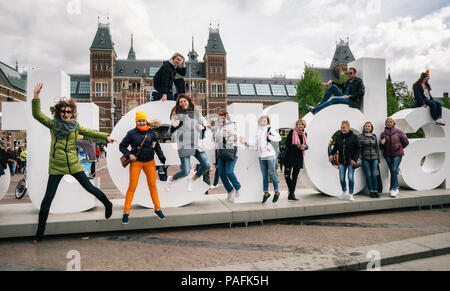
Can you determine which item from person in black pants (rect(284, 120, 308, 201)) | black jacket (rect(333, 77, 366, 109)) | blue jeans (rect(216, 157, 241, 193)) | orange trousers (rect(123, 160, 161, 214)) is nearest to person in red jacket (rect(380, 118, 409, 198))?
black jacket (rect(333, 77, 366, 109))

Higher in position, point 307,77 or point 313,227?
point 307,77

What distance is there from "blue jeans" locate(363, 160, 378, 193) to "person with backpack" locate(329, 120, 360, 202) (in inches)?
16.9

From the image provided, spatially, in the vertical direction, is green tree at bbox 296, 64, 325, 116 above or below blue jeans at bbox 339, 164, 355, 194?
above

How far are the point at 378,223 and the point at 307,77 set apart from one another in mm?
28886

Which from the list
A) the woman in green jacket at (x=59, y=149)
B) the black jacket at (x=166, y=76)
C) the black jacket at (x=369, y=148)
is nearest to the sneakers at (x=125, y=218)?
the woman in green jacket at (x=59, y=149)

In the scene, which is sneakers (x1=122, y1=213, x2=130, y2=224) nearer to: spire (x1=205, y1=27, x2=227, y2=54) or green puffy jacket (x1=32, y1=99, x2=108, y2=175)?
green puffy jacket (x1=32, y1=99, x2=108, y2=175)

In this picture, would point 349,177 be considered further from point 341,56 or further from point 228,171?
point 341,56

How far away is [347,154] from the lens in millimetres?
5105

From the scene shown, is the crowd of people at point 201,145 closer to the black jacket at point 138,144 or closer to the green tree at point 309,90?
the black jacket at point 138,144

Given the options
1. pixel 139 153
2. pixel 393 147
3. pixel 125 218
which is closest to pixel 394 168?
pixel 393 147

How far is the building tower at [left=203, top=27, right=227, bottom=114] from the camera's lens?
181 ft

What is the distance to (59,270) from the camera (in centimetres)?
271
